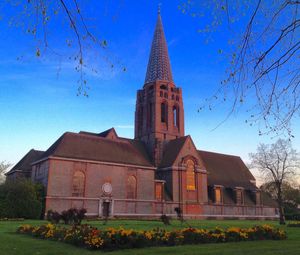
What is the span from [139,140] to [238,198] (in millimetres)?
21610

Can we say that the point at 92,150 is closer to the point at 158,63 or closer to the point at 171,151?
the point at 171,151

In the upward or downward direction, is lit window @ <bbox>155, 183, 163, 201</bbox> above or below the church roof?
below

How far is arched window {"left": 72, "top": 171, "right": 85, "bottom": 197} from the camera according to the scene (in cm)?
4597

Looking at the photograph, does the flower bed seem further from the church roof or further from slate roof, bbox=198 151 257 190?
slate roof, bbox=198 151 257 190

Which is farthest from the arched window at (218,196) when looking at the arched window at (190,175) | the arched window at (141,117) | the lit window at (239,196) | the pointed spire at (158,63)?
the pointed spire at (158,63)

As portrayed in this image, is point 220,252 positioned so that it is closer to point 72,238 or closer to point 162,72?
point 72,238

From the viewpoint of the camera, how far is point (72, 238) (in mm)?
13781

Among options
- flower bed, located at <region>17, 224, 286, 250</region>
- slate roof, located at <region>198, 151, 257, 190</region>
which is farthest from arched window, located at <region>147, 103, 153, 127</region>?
flower bed, located at <region>17, 224, 286, 250</region>

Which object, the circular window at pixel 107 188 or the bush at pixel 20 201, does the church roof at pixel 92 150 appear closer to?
the circular window at pixel 107 188

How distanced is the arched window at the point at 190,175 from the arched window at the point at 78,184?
19.0 meters

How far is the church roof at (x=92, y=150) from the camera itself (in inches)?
1834

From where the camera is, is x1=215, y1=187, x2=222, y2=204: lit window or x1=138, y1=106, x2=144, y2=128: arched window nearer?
x1=215, y1=187, x2=222, y2=204: lit window

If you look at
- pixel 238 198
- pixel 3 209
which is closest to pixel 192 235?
pixel 3 209

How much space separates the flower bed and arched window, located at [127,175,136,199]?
3322 cm
